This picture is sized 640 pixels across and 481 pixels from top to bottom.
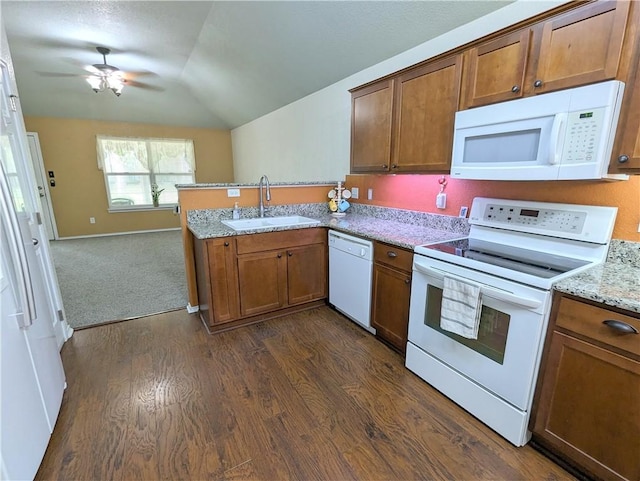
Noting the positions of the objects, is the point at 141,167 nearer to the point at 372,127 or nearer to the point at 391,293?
the point at 372,127

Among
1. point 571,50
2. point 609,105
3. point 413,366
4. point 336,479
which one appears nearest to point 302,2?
point 571,50

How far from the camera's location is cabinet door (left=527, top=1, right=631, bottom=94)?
4.18ft

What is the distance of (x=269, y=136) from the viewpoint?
5.44 m

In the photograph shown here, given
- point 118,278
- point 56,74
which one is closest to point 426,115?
point 118,278

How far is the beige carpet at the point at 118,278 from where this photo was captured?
3.07 metres

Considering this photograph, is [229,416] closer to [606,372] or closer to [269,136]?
[606,372]

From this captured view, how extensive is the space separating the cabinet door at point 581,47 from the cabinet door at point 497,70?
0.24ft

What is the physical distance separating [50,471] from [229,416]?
2.66 feet

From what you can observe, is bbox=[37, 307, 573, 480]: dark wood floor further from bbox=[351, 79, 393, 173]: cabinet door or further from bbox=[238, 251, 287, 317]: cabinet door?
bbox=[351, 79, 393, 173]: cabinet door

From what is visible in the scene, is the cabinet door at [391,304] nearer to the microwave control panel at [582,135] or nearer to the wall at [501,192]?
the wall at [501,192]

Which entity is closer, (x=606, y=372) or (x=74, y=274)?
(x=606, y=372)

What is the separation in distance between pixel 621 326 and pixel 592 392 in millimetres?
332

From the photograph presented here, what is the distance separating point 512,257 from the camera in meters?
1.70

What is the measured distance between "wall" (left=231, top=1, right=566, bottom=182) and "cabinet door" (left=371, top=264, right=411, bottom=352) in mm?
1682
